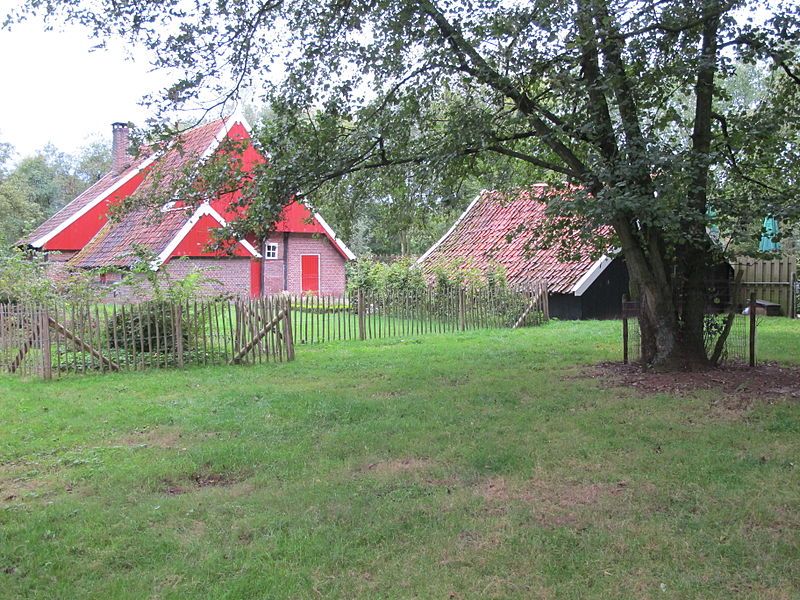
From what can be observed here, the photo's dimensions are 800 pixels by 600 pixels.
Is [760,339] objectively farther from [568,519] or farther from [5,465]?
[5,465]

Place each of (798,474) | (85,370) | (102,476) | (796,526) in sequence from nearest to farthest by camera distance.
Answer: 1. (796,526)
2. (798,474)
3. (102,476)
4. (85,370)

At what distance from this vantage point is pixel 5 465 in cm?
Answer: 640

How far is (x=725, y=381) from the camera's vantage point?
374 inches

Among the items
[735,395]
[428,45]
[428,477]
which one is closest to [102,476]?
[428,477]

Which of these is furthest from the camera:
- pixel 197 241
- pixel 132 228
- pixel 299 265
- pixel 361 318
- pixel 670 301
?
pixel 299 265

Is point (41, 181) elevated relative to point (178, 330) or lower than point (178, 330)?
elevated

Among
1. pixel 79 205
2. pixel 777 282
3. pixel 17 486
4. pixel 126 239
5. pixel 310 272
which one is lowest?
pixel 17 486

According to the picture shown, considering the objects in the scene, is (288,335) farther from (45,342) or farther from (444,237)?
(444,237)

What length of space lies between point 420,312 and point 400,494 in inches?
508

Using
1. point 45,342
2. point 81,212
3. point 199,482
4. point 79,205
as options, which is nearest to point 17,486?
point 199,482

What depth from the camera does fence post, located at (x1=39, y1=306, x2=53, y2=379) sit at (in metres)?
11.0

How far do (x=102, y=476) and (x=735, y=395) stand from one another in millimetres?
7327

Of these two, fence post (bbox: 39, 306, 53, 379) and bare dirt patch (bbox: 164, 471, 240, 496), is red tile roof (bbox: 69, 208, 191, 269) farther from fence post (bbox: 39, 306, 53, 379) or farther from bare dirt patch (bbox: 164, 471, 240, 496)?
bare dirt patch (bbox: 164, 471, 240, 496)

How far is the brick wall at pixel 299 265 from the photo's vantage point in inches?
1133
